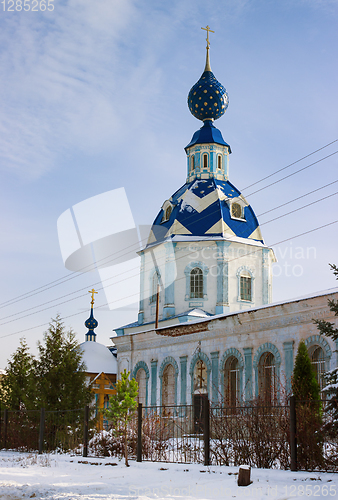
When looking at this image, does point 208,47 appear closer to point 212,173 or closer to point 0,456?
point 212,173

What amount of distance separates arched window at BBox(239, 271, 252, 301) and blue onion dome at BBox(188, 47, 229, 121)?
1048 centimetres

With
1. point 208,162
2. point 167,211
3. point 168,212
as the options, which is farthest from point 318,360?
point 208,162

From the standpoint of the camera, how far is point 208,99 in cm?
3416

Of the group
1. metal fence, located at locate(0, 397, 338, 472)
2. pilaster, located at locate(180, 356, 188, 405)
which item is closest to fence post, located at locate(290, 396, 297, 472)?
metal fence, located at locate(0, 397, 338, 472)

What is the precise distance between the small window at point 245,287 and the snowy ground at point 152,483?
17.0 m

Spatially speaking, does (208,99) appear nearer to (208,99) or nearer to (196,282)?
(208,99)

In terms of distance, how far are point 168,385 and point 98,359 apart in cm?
1149

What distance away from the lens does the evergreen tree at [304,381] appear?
11.9 m

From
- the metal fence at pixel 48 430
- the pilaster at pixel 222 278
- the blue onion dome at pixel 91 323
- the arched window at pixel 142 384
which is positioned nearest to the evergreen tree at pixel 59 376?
the metal fence at pixel 48 430

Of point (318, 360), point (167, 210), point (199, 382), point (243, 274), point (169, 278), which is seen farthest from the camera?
point (167, 210)

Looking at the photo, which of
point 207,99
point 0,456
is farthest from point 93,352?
point 0,456

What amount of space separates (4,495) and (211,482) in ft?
11.6

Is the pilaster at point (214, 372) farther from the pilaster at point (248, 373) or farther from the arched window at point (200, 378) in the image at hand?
the pilaster at point (248, 373)

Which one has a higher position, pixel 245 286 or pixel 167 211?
pixel 167 211
